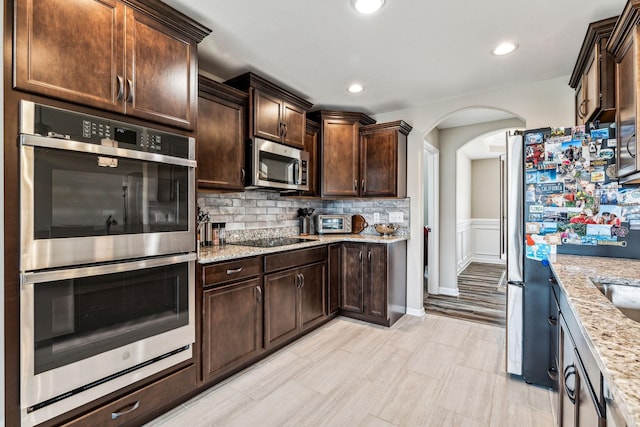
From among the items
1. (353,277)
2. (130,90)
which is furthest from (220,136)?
(353,277)

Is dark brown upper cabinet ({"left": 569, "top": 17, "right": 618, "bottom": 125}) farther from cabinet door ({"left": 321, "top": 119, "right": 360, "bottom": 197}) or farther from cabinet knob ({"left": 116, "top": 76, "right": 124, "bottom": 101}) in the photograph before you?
cabinet knob ({"left": 116, "top": 76, "right": 124, "bottom": 101})

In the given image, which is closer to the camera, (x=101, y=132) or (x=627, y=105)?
(x=101, y=132)

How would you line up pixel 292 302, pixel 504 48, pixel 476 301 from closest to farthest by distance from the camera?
pixel 504 48, pixel 292 302, pixel 476 301

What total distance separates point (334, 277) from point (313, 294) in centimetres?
42

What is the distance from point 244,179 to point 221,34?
Result: 1.06 metres

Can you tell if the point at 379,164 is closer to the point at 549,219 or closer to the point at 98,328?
the point at 549,219

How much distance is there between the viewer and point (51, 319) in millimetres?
1337

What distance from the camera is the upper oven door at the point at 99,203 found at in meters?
1.28

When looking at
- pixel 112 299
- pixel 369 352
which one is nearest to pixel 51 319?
pixel 112 299

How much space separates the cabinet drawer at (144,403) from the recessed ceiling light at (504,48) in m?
3.02

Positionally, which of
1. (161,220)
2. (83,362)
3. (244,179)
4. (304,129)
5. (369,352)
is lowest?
(369,352)

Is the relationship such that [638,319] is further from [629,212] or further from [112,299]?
[112,299]

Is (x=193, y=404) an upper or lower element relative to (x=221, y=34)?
lower

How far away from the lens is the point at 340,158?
356 cm
